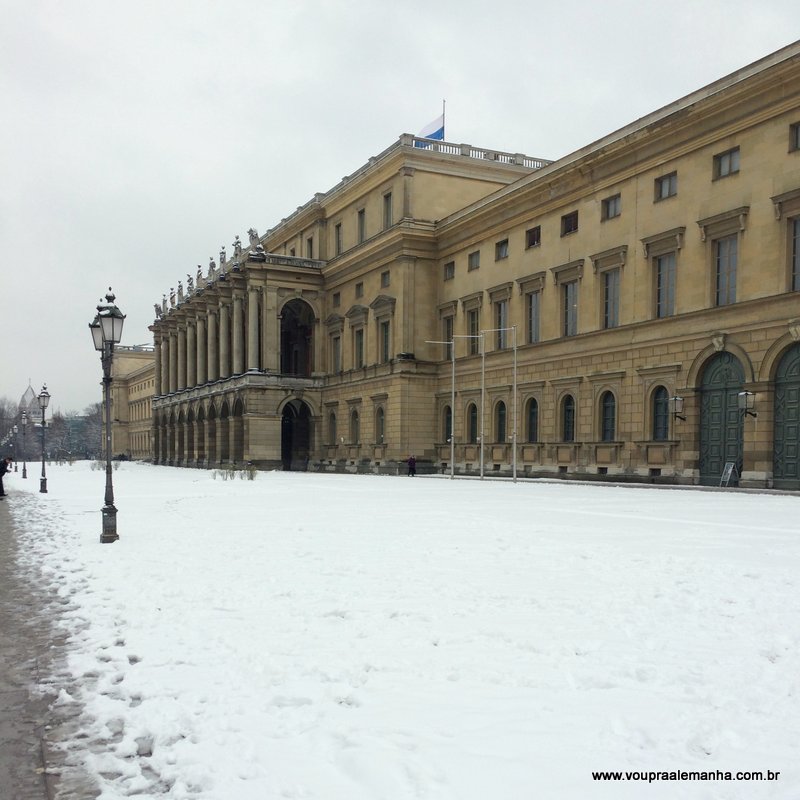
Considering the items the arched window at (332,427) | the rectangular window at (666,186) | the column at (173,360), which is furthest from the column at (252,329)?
the rectangular window at (666,186)

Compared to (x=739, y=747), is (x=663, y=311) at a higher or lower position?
higher

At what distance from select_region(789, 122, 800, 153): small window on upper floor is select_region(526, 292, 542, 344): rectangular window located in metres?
17.1

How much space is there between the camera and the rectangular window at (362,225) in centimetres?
6259

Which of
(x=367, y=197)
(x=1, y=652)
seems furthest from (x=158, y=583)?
(x=367, y=197)

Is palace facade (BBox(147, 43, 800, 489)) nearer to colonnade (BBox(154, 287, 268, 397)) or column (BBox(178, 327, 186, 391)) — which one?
colonnade (BBox(154, 287, 268, 397))

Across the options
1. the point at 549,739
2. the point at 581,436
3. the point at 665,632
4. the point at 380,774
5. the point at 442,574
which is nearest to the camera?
the point at 380,774

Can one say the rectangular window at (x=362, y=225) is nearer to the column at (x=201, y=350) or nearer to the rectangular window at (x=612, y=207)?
A: the rectangular window at (x=612, y=207)

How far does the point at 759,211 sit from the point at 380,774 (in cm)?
3179

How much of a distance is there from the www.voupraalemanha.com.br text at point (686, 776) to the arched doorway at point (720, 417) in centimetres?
2987

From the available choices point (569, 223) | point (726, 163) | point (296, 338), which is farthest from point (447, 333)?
point (296, 338)

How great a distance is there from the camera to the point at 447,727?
17.4ft

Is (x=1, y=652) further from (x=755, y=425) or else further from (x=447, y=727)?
(x=755, y=425)

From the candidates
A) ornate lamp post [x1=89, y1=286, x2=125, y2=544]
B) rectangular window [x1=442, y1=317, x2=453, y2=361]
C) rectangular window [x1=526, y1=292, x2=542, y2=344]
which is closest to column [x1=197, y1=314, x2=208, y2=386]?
rectangular window [x1=442, y1=317, x2=453, y2=361]

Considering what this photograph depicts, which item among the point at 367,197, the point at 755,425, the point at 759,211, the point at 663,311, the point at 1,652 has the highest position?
the point at 367,197
